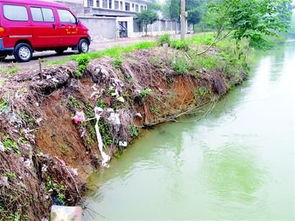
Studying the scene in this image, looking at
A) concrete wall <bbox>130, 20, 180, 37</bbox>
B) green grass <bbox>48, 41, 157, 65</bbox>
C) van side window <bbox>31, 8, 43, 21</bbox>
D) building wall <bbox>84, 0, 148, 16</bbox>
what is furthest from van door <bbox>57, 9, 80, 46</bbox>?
building wall <bbox>84, 0, 148, 16</bbox>

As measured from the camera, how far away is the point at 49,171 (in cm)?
438

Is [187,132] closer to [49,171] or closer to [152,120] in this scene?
[152,120]

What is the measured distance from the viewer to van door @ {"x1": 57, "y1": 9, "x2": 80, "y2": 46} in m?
9.16

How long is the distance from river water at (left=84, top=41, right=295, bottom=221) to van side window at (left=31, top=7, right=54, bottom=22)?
13.4 ft

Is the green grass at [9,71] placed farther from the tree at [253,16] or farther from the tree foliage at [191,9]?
the tree foliage at [191,9]

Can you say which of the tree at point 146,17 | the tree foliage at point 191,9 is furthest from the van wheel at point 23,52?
the tree foliage at point 191,9

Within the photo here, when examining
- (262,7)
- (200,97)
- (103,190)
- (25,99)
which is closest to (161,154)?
(103,190)

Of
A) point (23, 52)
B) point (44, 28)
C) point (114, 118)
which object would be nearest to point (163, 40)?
point (44, 28)

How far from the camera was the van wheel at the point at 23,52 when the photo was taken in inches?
316

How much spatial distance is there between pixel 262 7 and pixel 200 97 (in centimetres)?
368

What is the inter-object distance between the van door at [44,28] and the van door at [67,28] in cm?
20

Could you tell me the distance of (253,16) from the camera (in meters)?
10.7

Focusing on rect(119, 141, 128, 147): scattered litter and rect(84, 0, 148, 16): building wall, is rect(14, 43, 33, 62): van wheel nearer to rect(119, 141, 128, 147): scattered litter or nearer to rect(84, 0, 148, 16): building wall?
rect(119, 141, 128, 147): scattered litter

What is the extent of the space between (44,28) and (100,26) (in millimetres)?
14821
